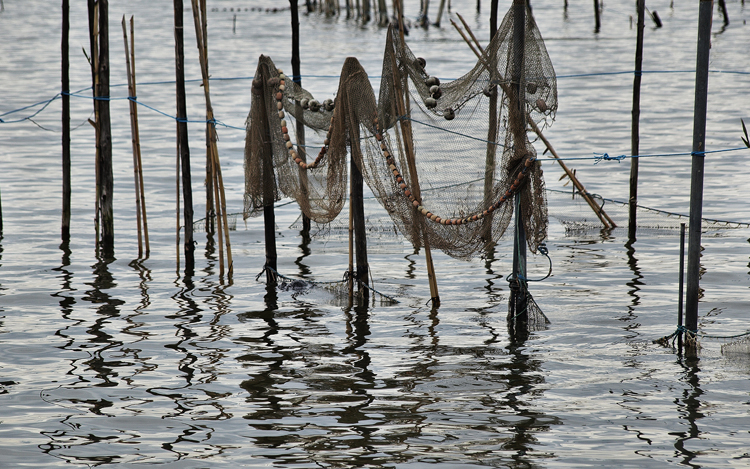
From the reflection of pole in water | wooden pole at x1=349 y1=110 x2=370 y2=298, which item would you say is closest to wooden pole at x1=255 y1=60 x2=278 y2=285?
wooden pole at x1=349 y1=110 x2=370 y2=298

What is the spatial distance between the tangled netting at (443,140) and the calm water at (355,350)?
0.89 m

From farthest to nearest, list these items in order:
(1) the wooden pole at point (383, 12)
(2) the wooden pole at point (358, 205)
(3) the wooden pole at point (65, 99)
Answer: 1. (1) the wooden pole at point (383, 12)
2. (3) the wooden pole at point (65, 99)
3. (2) the wooden pole at point (358, 205)

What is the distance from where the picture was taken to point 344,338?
6.46 metres

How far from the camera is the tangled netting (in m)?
5.98

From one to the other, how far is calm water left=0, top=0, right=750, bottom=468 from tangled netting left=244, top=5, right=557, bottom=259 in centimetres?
89

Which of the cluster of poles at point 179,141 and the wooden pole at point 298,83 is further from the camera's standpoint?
the cluster of poles at point 179,141

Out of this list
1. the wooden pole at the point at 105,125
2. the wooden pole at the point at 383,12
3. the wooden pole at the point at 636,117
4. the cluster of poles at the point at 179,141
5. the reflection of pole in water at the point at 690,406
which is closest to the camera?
the reflection of pole in water at the point at 690,406

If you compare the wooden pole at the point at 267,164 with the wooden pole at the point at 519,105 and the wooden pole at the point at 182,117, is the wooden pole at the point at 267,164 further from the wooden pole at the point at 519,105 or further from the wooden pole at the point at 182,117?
the wooden pole at the point at 519,105

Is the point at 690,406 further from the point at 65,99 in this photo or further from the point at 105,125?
the point at 65,99

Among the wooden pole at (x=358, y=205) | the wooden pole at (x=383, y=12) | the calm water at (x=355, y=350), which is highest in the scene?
the wooden pole at (x=383, y=12)

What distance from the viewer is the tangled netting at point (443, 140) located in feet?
19.6

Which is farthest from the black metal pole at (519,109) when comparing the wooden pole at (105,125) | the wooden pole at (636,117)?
the wooden pole at (105,125)

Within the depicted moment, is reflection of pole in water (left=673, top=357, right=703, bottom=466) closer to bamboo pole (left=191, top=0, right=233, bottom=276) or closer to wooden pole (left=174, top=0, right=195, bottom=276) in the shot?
bamboo pole (left=191, top=0, right=233, bottom=276)

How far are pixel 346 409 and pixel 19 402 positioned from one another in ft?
6.82
